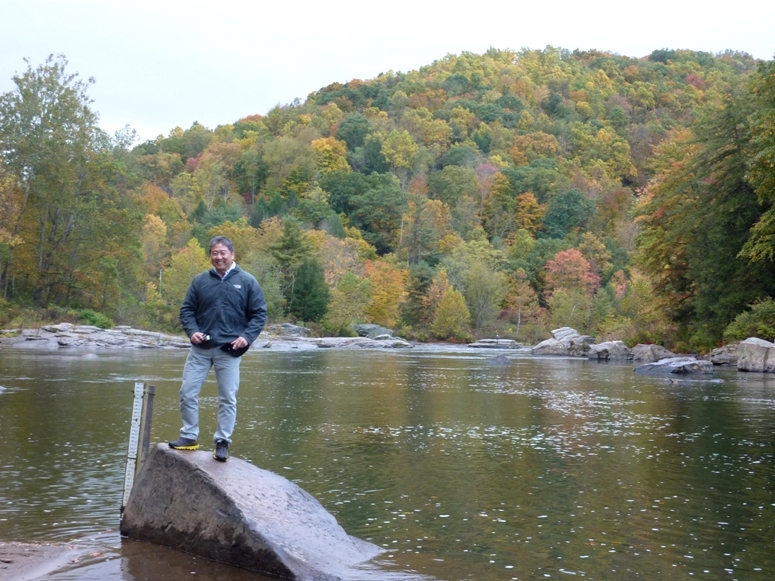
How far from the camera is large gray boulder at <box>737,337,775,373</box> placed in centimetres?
3625

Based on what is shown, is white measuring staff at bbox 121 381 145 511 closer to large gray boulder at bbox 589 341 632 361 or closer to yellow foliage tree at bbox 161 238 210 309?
large gray boulder at bbox 589 341 632 361

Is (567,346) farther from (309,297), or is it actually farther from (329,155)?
(329,155)

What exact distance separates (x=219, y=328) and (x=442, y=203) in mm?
117399

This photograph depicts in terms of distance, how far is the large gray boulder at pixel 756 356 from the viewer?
36250mm

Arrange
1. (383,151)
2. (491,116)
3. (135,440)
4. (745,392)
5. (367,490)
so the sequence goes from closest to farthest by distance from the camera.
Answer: (135,440) < (367,490) < (745,392) < (383,151) < (491,116)

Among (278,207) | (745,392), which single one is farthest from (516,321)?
(745,392)

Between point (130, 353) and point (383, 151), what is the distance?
101495 mm

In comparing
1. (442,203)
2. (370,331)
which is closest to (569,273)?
(370,331)

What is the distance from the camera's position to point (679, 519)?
33.6 ft

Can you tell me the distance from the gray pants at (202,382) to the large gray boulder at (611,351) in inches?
1795

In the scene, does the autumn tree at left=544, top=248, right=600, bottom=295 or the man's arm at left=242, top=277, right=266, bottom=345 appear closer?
the man's arm at left=242, top=277, right=266, bottom=345

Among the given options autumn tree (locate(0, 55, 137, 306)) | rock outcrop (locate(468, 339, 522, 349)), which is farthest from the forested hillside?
rock outcrop (locate(468, 339, 522, 349))

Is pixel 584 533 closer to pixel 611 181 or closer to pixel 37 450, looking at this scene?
pixel 37 450

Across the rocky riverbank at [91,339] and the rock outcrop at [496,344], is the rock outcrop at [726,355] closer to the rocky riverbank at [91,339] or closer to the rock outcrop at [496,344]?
the rocky riverbank at [91,339]
